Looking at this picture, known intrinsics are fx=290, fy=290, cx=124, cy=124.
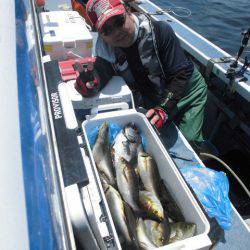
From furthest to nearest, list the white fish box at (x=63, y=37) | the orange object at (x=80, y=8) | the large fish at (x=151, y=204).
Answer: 1. the orange object at (x=80, y=8)
2. the white fish box at (x=63, y=37)
3. the large fish at (x=151, y=204)

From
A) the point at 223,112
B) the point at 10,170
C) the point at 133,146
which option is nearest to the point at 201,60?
the point at 223,112

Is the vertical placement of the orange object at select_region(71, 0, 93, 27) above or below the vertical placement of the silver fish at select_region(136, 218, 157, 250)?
above

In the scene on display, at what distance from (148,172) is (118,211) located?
0.45 m

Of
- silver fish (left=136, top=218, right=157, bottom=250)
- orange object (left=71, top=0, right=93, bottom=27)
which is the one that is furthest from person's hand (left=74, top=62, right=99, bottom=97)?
orange object (left=71, top=0, right=93, bottom=27)

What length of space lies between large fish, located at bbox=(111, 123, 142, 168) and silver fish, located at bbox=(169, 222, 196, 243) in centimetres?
67

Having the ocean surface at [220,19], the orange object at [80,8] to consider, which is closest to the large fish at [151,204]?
the orange object at [80,8]

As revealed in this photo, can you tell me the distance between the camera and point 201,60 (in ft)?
11.7

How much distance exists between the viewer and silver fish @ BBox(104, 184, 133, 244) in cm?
171

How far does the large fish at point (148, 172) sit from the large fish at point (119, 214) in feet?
0.91

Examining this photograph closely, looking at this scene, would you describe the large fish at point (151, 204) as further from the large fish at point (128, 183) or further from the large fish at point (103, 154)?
the large fish at point (103, 154)

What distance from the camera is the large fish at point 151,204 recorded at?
187 centimetres

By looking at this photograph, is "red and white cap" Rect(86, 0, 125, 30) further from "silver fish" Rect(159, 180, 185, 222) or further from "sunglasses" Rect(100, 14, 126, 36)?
"silver fish" Rect(159, 180, 185, 222)

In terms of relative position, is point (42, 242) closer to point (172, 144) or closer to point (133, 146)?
point (133, 146)

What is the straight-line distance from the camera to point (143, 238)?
A: 1731 mm
